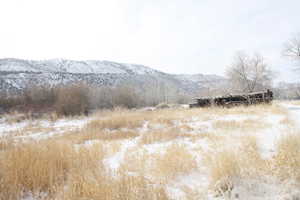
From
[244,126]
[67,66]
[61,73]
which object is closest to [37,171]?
[244,126]

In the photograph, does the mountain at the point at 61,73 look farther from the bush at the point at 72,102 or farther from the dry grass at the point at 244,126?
the dry grass at the point at 244,126

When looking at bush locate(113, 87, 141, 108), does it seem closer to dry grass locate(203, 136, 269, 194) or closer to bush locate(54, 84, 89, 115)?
bush locate(54, 84, 89, 115)

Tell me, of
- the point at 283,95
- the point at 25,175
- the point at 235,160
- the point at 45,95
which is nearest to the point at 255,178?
the point at 235,160

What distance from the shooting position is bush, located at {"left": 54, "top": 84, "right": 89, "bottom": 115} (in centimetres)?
1638

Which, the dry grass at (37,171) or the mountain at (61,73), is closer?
the dry grass at (37,171)

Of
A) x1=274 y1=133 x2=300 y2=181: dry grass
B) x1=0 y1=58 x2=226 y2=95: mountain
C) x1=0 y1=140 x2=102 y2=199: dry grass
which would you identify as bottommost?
x1=0 y1=140 x2=102 y2=199: dry grass

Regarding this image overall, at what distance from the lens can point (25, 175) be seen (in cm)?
229

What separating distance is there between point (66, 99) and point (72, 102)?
1.96 ft

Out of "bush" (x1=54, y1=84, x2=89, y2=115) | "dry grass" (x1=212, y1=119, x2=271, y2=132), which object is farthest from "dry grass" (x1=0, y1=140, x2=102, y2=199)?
"bush" (x1=54, y1=84, x2=89, y2=115)

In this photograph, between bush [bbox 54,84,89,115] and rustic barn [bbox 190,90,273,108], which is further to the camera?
bush [bbox 54,84,89,115]

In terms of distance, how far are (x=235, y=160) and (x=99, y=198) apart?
5.95 feet

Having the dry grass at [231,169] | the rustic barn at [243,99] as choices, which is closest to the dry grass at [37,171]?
the dry grass at [231,169]

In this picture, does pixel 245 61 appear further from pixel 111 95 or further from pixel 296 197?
pixel 296 197

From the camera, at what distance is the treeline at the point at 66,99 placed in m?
16.8
